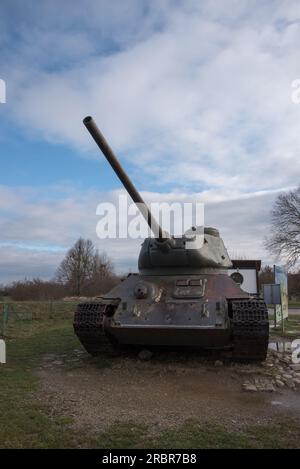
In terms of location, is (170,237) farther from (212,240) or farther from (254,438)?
(254,438)

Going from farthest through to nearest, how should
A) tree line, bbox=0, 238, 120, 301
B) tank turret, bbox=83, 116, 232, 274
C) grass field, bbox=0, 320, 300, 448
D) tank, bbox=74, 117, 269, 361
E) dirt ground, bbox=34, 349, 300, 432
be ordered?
tree line, bbox=0, 238, 120, 301, tank turret, bbox=83, 116, 232, 274, tank, bbox=74, 117, 269, 361, dirt ground, bbox=34, 349, 300, 432, grass field, bbox=0, 320, 300, 448

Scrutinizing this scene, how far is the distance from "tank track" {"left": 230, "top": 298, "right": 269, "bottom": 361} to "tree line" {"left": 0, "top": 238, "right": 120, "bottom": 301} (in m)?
32.6

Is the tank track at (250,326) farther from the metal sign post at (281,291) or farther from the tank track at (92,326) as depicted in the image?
the metal sign post at (281,291)

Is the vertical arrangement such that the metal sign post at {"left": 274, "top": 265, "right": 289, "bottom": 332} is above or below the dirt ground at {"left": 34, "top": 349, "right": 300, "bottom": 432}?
above

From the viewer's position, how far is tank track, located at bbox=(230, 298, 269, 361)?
8.43 m

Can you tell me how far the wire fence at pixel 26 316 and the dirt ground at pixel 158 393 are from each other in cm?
527

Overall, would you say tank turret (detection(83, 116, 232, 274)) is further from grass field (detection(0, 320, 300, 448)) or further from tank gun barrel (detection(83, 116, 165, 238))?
grass field (detection(0, 320, 300, 448))

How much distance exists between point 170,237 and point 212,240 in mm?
1255

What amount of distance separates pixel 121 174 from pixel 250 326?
3.42 m

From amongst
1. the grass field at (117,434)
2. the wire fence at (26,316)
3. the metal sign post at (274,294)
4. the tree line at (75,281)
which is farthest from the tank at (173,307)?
the tree line at (75,281)

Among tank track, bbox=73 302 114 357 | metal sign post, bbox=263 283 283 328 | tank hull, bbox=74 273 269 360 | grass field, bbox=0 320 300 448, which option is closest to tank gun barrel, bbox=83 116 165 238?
tank hull, bbox=74 273 269 360

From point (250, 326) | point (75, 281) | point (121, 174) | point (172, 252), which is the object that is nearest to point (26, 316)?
point (172, 252)

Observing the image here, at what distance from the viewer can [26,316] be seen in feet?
66.0

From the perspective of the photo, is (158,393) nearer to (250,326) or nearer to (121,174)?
(250,326)
